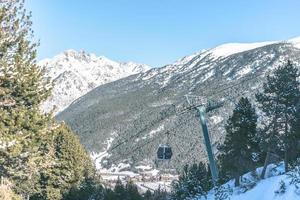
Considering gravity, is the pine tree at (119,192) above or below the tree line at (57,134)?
below

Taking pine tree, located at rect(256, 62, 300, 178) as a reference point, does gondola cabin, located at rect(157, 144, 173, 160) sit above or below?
below

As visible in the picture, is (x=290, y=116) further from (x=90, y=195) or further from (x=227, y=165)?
(x=90, y=195)

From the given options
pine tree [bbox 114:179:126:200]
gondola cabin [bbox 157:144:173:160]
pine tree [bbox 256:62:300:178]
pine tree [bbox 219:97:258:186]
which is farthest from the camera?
pine tree [bbox 114:179:126:200]

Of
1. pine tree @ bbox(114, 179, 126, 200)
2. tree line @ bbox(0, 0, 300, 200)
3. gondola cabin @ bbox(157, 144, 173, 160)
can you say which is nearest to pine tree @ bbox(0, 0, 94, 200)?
tree line @ bbox(0, 0, 300, 200)

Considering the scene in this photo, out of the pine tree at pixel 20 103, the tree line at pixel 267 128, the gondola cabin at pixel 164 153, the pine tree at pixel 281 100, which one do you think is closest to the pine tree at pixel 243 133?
the tree line at pixel 267 128

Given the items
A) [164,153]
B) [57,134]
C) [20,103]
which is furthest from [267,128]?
[20,103]

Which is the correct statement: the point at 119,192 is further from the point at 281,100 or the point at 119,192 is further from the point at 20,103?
the point at 20,103

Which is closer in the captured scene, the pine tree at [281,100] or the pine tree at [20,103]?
the pine tree at [20,103]

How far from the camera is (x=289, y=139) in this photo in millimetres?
42125

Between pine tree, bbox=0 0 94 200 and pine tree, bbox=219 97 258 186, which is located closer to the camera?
pine tree, bbox=0 0 94 200

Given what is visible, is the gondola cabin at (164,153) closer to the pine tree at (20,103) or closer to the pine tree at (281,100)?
the pine tree at (281,100)

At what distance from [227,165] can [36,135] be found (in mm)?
29479

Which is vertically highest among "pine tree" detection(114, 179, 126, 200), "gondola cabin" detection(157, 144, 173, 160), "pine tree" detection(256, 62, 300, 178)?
"pine tree" detection(256, 62, 300, 178)

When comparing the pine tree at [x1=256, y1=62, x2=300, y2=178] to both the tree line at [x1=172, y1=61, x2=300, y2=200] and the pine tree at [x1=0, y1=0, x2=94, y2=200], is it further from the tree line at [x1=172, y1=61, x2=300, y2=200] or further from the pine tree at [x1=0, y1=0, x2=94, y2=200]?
the pine tree at [x1=0, y1=0, x2=94, y2=200]
